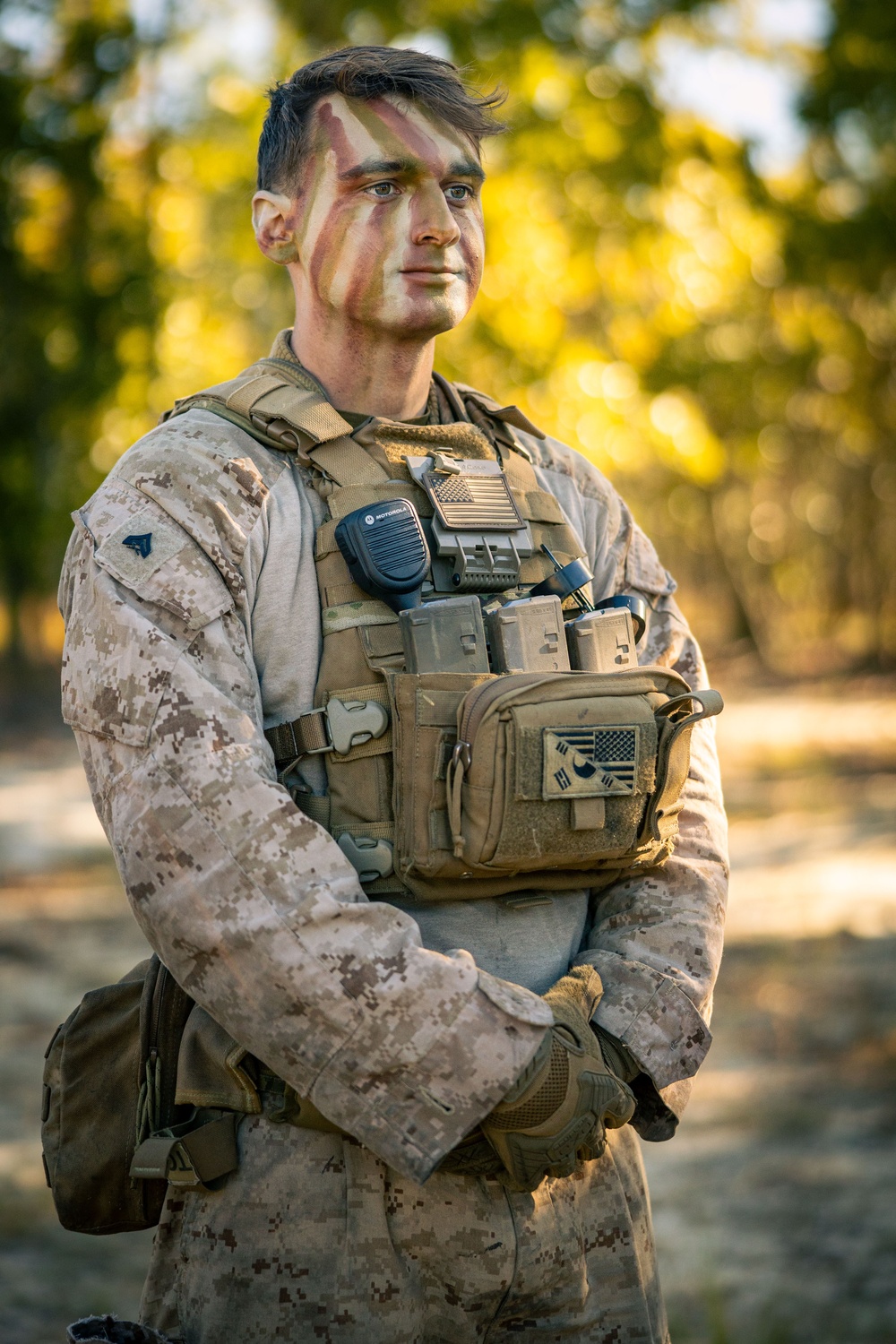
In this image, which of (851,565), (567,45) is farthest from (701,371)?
(851,565)

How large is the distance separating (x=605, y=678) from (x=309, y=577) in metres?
0.47

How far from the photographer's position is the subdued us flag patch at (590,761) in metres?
1.92

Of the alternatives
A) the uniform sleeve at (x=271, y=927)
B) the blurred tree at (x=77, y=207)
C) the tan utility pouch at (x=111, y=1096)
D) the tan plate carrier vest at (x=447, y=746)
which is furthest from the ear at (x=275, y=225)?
the blurred tree at (x=77, y=207)

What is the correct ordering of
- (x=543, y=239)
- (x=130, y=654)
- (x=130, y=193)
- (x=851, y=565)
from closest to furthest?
Result: (x=130, y=654)
(x=543, y=239)
(x=130, y=193)
(x=851, y=565)

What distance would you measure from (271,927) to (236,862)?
0.10 meters

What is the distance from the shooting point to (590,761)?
1957mm

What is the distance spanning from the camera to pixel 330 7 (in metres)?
7.76

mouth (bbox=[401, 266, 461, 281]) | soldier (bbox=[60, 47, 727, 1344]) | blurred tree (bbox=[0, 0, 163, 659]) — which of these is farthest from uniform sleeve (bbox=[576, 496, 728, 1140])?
blurred tree (bbox=[0, 0, 163, 659])

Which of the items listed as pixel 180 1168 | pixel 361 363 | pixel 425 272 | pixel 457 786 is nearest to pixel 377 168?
pixel 425 272

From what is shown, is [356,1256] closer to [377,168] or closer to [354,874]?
[354,874]

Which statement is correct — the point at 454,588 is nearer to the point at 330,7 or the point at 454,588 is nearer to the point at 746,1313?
the point at 746,1313

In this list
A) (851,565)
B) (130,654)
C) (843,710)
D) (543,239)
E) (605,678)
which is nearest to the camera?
(130,654)

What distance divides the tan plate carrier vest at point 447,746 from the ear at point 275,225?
0.25 metres

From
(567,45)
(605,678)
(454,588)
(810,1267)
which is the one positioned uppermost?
(567,45)
